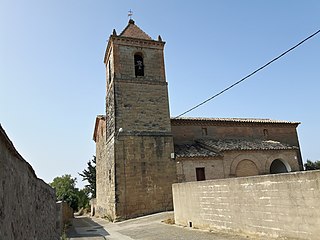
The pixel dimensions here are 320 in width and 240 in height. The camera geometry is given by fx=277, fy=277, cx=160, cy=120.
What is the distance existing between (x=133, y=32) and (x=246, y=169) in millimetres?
13935

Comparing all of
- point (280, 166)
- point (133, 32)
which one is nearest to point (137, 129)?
point (133, 32)

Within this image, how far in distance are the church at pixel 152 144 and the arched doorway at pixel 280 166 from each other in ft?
0.26

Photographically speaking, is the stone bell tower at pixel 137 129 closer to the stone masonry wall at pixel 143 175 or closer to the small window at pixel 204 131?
the stone masonry wall at pixel 143 175

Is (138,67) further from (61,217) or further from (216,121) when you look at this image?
(61,217)

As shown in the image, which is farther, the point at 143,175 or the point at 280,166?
the point at 280,166

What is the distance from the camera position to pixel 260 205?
8562mm

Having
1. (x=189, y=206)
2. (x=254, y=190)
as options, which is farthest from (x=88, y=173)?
(x=254, y=190)

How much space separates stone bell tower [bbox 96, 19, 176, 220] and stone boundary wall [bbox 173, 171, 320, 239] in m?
6.16

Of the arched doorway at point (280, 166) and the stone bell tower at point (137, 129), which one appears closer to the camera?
the stone bell tower at point (137, 129)

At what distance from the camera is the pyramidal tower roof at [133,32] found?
21.8 meters

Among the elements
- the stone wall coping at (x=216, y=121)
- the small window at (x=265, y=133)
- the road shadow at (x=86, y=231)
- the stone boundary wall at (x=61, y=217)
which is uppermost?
the stone wall coping at (x=216, y=121)

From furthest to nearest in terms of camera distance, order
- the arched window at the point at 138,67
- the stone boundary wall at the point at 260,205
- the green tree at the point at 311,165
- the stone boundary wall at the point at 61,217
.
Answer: the green tree at the point at 311,165
the arched window at the point at 138,67
the stone boundary wall at the point at 61,217
the stone boundary wall at the point at 260,205

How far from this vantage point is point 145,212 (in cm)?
1814

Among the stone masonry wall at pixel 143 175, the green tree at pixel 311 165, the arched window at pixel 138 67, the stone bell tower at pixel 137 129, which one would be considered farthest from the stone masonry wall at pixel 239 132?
the green tree at pixel 311 165
